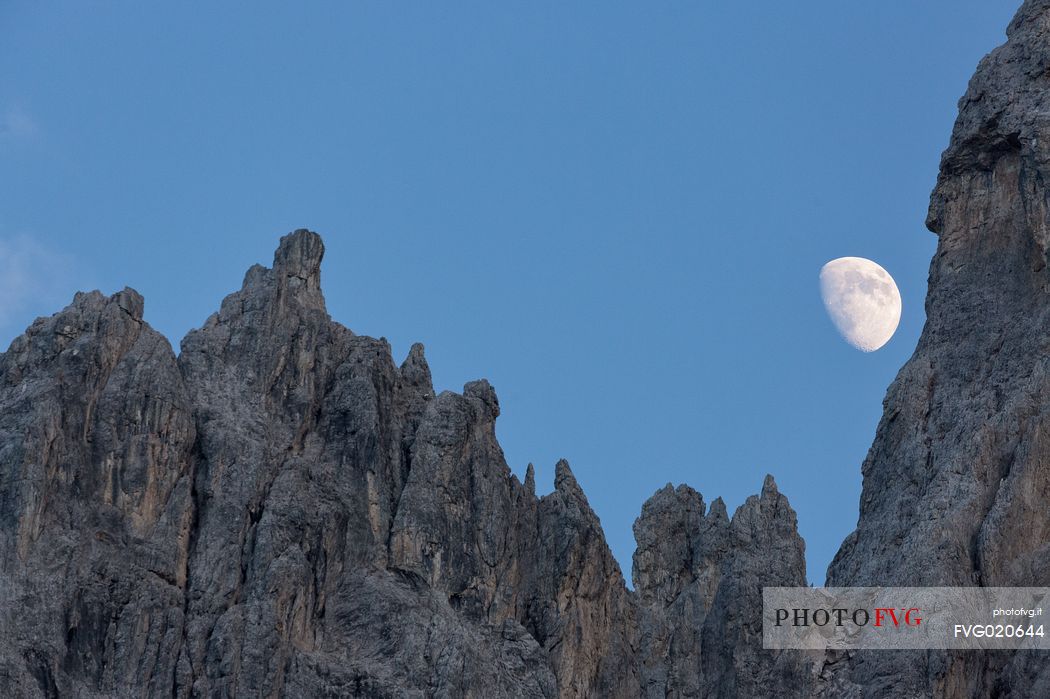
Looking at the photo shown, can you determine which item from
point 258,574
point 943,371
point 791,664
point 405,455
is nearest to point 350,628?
point 258,574

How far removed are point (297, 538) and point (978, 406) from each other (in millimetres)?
43049

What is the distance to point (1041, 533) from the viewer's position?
90.5 meters

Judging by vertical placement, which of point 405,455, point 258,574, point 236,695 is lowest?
point 236,695

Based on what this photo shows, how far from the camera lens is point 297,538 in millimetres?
121750

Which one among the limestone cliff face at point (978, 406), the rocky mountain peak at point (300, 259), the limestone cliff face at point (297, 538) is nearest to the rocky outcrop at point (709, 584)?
the limestone cliff face at point (297, 538)

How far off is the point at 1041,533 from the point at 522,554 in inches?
2011

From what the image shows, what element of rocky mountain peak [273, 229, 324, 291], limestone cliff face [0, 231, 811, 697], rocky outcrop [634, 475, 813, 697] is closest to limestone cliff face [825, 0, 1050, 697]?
limestone cliff face [0, 231, 811, 697]

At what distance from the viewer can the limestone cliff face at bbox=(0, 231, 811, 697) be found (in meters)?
114

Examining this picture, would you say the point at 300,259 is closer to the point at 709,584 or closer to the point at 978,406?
the point at 709,584

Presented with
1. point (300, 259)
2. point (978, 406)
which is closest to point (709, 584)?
point (300, 259)

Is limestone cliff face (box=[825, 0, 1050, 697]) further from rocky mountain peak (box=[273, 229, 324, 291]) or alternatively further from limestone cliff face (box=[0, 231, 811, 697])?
rocky mountain peak (box=[273, 229, 324, 291])

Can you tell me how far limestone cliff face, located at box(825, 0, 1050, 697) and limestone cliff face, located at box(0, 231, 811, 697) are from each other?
13659mm

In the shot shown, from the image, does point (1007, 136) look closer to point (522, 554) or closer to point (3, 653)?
point (522, 554)

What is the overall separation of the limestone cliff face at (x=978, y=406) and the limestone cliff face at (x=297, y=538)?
13659 mm
